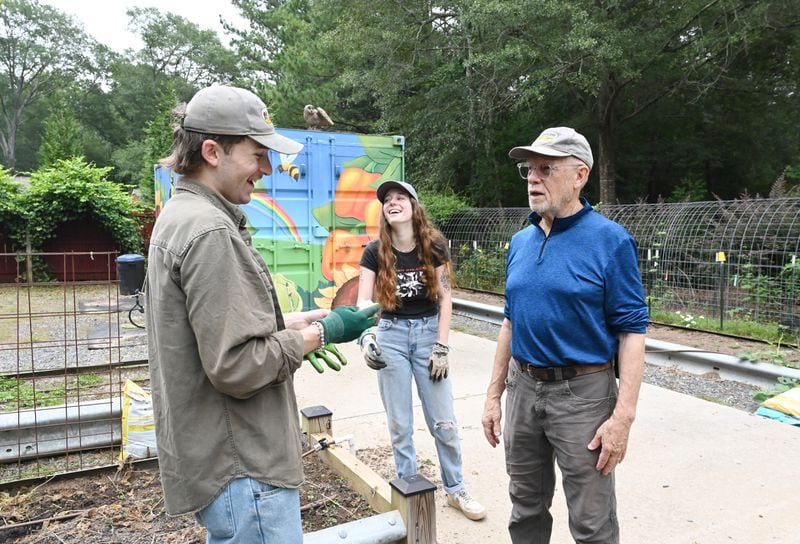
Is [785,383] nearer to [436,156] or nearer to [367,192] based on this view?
[367,192]

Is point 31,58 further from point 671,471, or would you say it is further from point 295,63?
point 671,471

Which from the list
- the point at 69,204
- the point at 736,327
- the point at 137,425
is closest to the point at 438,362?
the point at 137,425

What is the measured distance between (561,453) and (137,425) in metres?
2.87

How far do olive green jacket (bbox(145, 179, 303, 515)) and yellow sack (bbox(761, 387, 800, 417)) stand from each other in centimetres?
491

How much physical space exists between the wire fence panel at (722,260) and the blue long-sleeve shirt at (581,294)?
611 cm

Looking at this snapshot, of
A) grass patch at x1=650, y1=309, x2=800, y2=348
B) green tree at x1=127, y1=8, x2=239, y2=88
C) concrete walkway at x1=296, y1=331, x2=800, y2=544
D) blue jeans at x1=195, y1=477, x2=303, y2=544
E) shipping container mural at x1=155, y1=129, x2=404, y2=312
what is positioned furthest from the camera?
green tree at x1=127, y1=8, x2=239, y2=88

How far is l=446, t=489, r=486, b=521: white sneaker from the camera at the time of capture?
11.0 ft

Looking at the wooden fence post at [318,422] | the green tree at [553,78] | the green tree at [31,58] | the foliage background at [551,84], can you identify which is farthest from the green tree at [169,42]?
the wooden fence post at [318,422]

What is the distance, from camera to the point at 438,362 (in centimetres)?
327

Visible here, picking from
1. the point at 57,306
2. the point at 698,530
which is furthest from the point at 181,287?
the point at 57,306

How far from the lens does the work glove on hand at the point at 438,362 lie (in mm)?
3273

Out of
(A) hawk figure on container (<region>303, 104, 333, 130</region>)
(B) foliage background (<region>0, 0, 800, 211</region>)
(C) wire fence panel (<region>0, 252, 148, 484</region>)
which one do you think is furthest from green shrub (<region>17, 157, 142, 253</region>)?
(A) hawk figure on container (<region>303, 104, 333, 130</region>)

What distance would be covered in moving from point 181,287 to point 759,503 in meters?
3.67

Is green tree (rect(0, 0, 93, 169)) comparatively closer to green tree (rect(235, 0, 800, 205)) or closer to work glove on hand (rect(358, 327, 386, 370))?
green tree (rect(235, 0, 800, 205))
